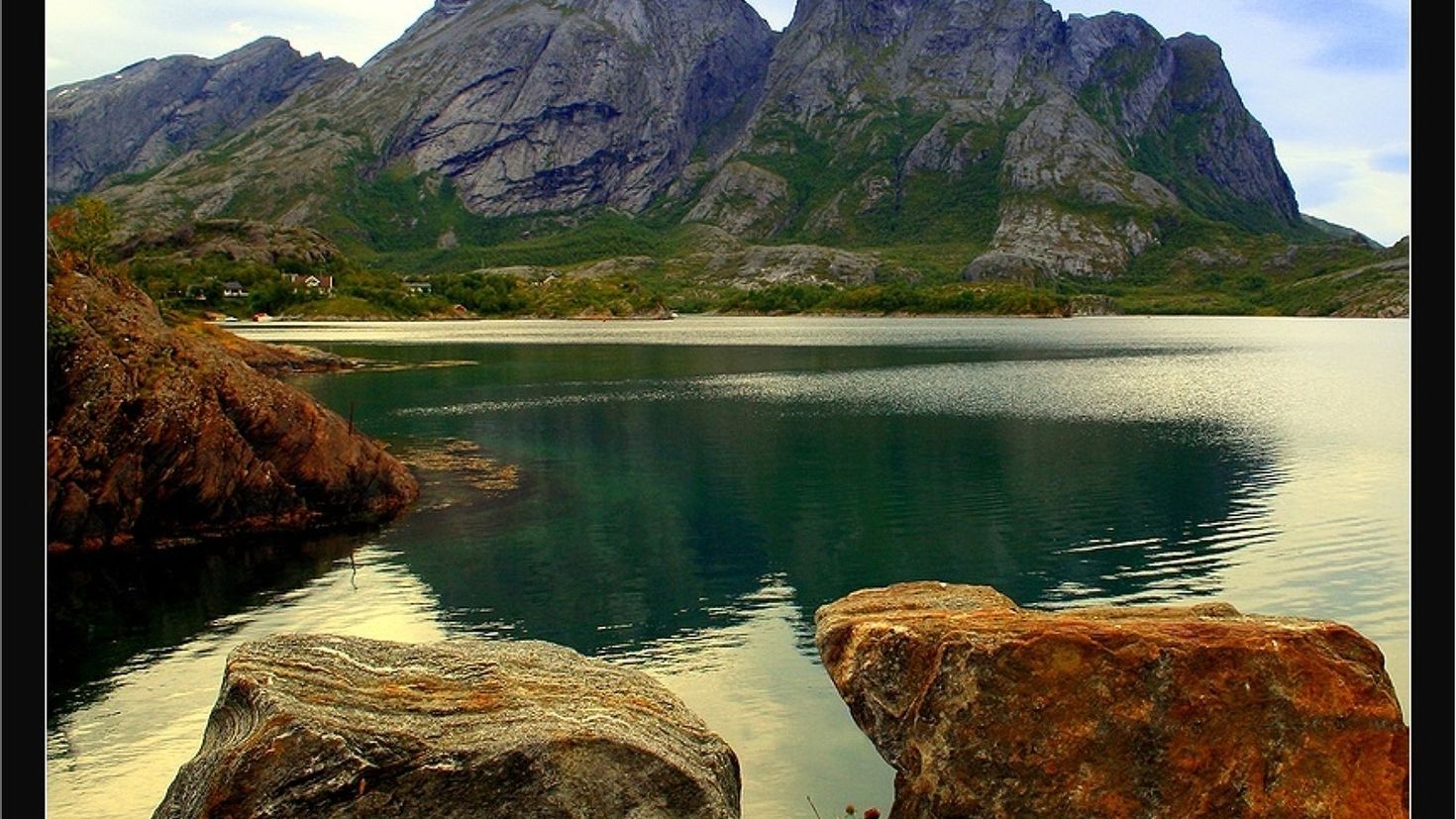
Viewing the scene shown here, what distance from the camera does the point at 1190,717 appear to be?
1241cm

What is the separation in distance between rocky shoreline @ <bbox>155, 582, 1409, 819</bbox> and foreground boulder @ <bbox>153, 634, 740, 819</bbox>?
0.02 meters

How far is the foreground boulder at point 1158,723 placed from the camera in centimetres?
1205

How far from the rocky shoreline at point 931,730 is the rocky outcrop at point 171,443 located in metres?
22.0

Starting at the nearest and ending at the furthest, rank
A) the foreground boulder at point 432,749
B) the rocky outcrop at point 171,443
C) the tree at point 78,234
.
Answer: the foreground boulder at point 432,749
the rocky outcrop at point 171,443
the tree at point 78,234

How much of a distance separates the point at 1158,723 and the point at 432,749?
7980 mm

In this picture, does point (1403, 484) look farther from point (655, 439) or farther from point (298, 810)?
point (298, 810)

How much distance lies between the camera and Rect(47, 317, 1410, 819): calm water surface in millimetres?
21016

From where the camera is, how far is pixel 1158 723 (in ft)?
40.9

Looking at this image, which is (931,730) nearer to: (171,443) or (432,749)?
(432,749)

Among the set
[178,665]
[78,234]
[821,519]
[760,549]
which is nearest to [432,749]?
[178,665]

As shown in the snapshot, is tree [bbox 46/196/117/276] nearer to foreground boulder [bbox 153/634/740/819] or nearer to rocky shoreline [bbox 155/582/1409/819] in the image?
foreground boulder [bbox 153/634/740/819]

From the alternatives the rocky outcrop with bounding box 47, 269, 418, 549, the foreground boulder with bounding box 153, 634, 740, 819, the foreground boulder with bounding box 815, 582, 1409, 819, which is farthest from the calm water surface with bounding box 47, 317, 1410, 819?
the foreground boulder with bounding box 153, 634, 740, 819

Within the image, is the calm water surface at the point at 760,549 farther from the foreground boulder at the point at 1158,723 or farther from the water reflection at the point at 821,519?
the foreground boulder at the point at 1158,723

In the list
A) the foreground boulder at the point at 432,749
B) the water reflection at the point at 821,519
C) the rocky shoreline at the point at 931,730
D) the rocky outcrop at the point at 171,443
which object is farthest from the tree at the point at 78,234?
the rocky shoreline at the point at 931,730
